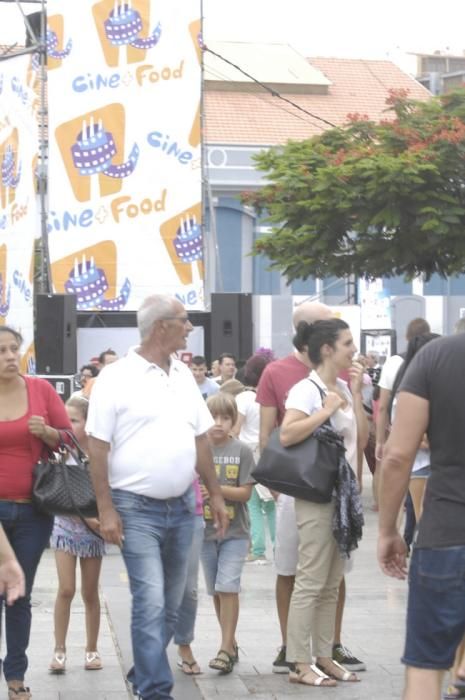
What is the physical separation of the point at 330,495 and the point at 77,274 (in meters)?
14.0

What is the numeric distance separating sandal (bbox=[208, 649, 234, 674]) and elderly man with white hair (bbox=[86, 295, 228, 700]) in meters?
1.08

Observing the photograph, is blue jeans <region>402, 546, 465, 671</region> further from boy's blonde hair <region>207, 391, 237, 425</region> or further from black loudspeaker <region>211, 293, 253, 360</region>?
black loudspeaker <region>211, 293, 253, 360</region>

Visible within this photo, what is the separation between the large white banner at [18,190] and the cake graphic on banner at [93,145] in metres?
0.49

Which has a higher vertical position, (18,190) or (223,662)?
(18,190)

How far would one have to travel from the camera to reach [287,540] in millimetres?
7777

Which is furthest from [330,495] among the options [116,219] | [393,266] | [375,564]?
[116,219]

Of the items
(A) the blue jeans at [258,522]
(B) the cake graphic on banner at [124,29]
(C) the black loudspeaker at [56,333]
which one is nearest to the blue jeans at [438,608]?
(A) the blue jeans at [258,522]

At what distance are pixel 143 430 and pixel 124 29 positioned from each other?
14.8 metres

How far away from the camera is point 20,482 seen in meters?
6.85

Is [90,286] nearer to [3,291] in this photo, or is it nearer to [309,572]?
[3,291]

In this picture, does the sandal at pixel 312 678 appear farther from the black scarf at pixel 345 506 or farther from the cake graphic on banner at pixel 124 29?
the cake graphic on banner at pixel 124 29

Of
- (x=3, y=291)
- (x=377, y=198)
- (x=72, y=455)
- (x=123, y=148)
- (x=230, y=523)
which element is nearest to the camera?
(x=72, y=455)

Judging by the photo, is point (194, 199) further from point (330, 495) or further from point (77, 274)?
point (330, 495)

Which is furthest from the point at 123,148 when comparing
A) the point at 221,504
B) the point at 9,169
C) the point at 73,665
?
the point at 221,504
